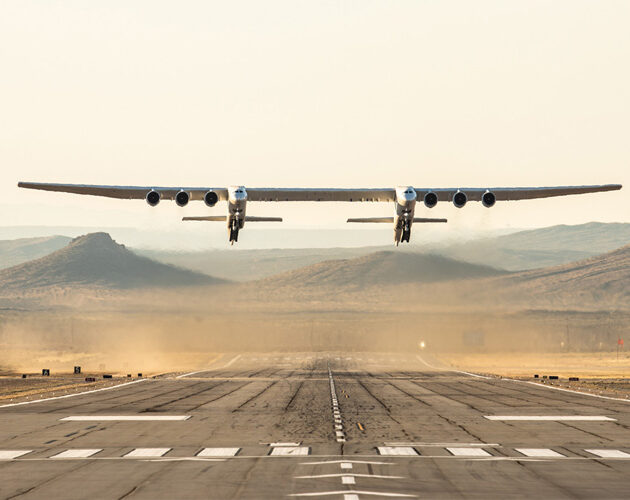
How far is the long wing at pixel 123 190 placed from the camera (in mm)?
48375

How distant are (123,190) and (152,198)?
4279 millimetres

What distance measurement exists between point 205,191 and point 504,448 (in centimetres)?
2682

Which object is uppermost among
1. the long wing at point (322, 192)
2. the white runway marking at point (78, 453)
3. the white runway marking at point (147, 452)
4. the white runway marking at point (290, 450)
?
the long wing at point (322, 192)

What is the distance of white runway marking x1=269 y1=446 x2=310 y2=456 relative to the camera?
982 inches

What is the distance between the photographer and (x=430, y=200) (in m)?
47.3

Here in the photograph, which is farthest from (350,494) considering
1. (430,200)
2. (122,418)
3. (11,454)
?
(430,200)

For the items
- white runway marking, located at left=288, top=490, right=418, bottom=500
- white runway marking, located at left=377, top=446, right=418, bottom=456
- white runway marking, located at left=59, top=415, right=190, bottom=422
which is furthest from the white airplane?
white runway marking, located at left=288, top=490, right=418, bottom=500

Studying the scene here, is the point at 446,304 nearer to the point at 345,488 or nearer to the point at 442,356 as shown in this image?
the point at 442,356

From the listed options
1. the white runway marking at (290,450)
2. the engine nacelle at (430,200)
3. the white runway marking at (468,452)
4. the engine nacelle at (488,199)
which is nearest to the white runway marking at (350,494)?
the white runway marking at (290,450)

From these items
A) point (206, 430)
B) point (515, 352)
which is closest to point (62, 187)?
point (206, 430)

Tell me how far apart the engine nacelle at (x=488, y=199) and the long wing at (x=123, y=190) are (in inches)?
563

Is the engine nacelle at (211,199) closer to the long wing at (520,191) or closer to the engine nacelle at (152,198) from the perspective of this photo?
the engine nacelle at (152,198)

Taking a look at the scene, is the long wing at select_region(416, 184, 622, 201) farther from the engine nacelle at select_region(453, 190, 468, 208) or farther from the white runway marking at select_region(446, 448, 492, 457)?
the white runway marking at select_region(446, 448, 492, 457)

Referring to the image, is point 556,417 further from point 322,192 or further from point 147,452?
point 322,192
